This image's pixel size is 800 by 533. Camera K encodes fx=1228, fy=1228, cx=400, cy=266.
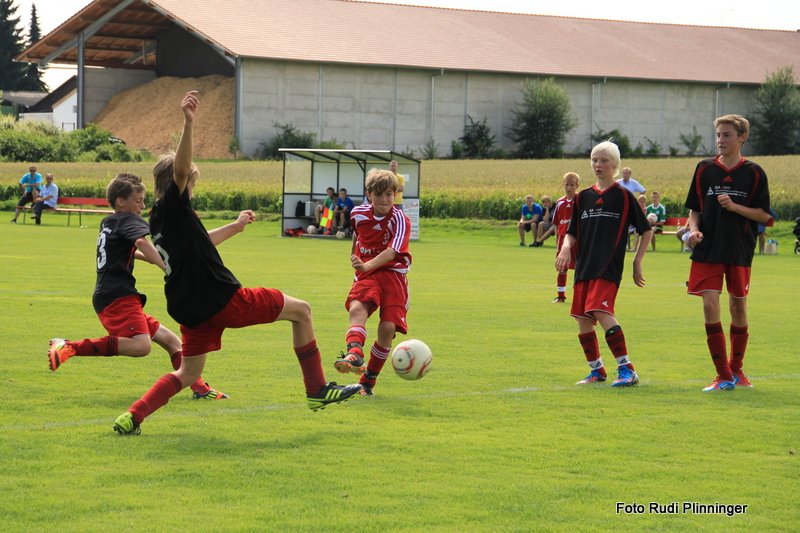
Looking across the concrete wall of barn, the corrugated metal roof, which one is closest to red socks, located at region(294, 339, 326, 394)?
the corrugated metal roof

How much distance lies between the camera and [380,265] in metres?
8.53

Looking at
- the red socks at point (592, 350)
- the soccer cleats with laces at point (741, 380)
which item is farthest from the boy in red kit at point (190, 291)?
the soccer cleats with laces at point (741, 380)

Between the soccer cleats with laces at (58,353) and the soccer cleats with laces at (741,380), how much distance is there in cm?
486

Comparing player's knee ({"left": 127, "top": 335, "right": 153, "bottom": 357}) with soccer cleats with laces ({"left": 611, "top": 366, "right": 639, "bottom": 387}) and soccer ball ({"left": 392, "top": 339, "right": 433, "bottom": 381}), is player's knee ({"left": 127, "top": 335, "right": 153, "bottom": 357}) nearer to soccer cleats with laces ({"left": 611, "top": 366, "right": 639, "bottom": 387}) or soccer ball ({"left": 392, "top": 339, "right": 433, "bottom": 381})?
soccer ball ({"left": 392, "top": 339, "right": 433, "bottom": 381})

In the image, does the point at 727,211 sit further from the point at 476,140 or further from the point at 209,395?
the point at 476,140

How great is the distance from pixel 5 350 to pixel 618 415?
5442mm

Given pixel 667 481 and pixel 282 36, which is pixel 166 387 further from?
pixel 282 36

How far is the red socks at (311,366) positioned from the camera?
293 inches

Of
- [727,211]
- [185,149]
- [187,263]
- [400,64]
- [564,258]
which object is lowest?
[564,258]

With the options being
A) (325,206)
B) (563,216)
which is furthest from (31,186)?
(563,216)

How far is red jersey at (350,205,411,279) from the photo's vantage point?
862cm

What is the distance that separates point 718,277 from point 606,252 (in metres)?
0.87

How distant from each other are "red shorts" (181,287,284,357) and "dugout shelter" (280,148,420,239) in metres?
28.8

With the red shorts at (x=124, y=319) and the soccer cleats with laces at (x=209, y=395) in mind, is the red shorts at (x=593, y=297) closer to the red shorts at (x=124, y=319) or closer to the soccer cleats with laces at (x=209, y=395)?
the soccer cleats with laces at (x=209, y=395)
